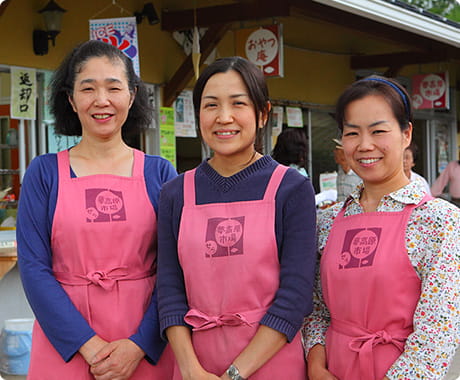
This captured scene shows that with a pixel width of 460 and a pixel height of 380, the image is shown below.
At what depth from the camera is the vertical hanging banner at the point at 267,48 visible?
6.71 meters

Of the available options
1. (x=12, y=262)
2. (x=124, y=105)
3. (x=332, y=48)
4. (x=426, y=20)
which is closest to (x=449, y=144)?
(x=332, y=48)

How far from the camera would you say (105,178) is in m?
2.24

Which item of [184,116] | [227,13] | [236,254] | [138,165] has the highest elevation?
[227,13]

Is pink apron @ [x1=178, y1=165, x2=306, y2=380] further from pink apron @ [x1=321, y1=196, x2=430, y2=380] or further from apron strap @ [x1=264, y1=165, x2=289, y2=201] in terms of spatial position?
pink apron @ [x1=321, y1=196, x2=430, y2=380]

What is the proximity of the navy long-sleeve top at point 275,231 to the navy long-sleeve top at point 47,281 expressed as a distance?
109mm

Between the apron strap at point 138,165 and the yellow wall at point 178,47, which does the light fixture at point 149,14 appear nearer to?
the yellow wall at point 178,47

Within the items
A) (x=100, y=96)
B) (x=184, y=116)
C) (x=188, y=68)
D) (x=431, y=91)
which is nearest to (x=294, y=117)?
(x=184, y=116)

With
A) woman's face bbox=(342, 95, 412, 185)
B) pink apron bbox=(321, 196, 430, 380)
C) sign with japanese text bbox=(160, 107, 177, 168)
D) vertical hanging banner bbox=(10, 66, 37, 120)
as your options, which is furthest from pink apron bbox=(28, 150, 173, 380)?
sign with japanese text bbox=(160, 107, 177, 168)

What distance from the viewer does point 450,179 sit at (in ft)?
33.6

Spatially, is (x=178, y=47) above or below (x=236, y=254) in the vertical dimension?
above

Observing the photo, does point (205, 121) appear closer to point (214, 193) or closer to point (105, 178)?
point (214, 193)

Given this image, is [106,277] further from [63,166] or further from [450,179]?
[450,179]

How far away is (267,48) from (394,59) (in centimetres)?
336

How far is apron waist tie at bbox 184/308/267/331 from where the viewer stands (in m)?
1.97
